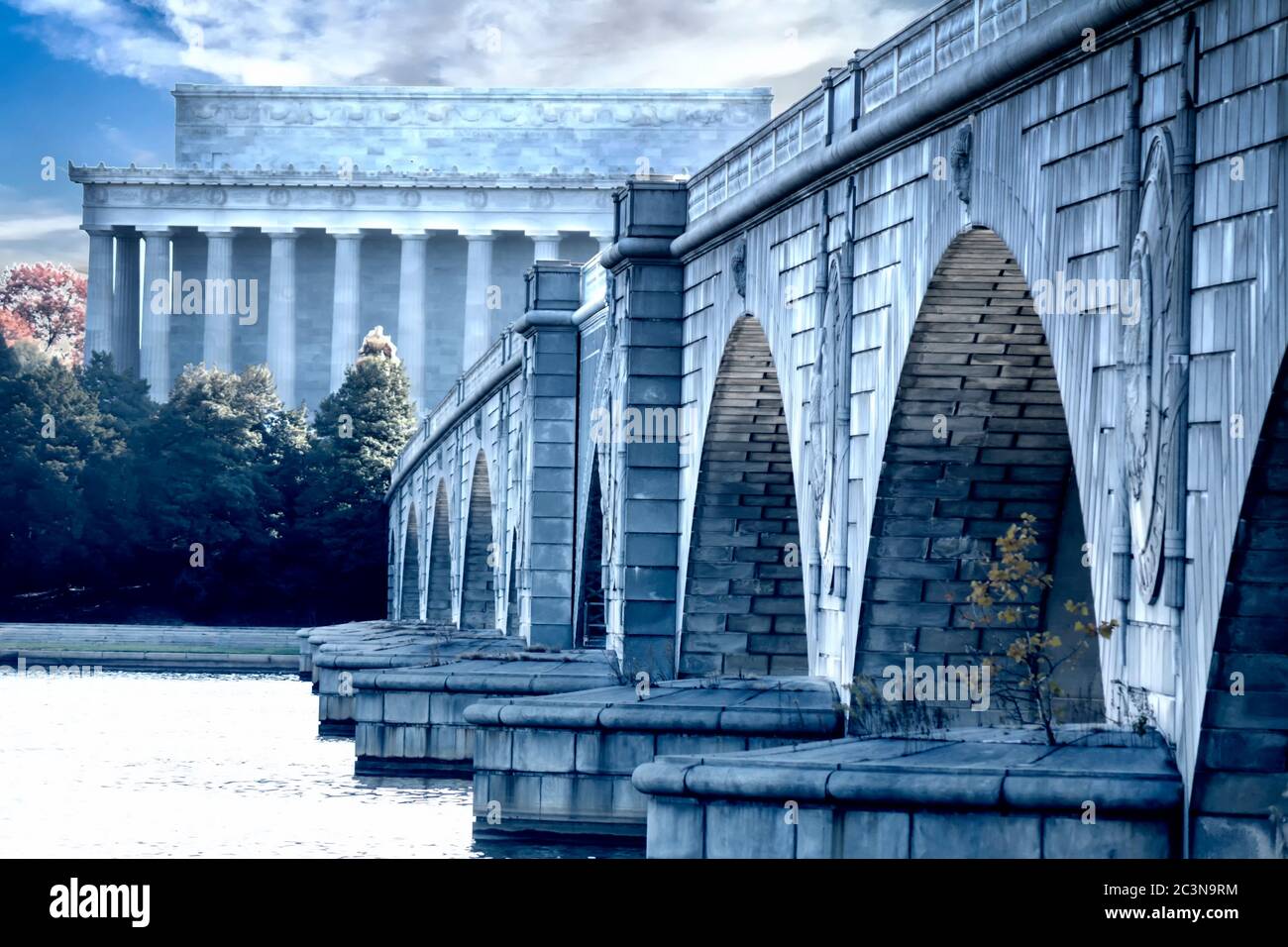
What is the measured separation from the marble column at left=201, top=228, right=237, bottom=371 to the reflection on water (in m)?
72.2

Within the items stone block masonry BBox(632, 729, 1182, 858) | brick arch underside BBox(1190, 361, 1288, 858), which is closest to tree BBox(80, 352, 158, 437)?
stone block masonry BBox(632, 729, 1182, 858)

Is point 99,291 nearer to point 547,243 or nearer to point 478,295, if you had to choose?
point 478,295

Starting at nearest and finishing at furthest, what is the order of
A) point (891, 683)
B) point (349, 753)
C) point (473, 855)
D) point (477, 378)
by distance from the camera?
point (891, 683)
point (473, 855)
point (349, 753)
point (477, 378)

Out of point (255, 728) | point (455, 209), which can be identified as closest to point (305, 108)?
point (455, 209)

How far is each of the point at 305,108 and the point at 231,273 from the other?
1007cm

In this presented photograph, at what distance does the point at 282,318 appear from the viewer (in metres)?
119

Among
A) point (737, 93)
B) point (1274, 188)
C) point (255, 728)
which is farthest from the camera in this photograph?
point (737, 93)

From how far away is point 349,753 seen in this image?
37.5 meters

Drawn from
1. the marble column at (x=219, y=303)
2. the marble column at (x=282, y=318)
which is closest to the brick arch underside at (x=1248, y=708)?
the marble column at (x=282, y=318)

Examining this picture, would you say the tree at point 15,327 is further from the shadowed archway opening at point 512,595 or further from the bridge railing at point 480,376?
the shadowed archway opening at point 512,595

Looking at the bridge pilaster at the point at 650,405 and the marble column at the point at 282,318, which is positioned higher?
the marble column at the point at 282,318

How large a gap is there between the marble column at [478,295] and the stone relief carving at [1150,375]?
10350cm

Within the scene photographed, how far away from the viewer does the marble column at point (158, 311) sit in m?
117

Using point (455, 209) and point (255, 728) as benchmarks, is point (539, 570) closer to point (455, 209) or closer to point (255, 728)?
point (255, 728)
